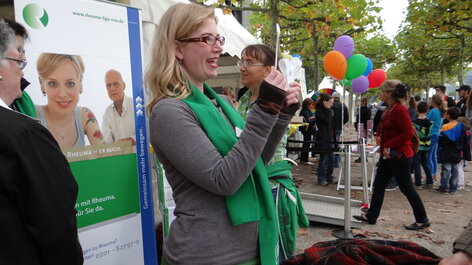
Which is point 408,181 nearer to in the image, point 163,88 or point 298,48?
point 163,88

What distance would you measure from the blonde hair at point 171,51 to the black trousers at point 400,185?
13.8 feet

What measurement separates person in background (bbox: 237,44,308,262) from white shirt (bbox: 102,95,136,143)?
85cm

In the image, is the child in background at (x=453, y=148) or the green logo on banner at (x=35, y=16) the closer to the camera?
the green logo on banner at (x=35, y=16)

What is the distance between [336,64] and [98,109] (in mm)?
4584

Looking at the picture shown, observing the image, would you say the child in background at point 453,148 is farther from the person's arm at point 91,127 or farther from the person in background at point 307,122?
the person's arm at point 91,127

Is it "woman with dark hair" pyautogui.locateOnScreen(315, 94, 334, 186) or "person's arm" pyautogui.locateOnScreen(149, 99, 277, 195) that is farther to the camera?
"woman with dark hair" pyautogui.locateOnScreen(315, 94, 334, 186)

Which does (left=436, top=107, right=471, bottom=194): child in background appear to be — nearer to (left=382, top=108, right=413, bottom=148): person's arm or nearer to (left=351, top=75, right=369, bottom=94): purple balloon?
(left=351, top=75, right=369, bottom=94): purple balloon

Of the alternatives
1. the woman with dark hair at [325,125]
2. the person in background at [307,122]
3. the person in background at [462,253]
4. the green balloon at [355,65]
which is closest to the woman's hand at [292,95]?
the person in background at [462,253]

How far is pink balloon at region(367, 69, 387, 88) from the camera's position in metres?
7.59

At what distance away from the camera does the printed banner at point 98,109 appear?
2.03 metres

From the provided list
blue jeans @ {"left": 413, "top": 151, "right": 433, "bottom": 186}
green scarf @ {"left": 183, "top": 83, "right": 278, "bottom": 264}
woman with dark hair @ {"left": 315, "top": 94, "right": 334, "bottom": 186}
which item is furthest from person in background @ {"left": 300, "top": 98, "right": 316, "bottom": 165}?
green scarf @ {"left": 183, "top": 83, "right": 278, "bottom": 264}

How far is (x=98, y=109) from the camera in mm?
2316

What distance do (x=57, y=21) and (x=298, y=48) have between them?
18.5 meters

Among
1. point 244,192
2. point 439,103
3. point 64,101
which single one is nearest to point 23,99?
point 64,101
